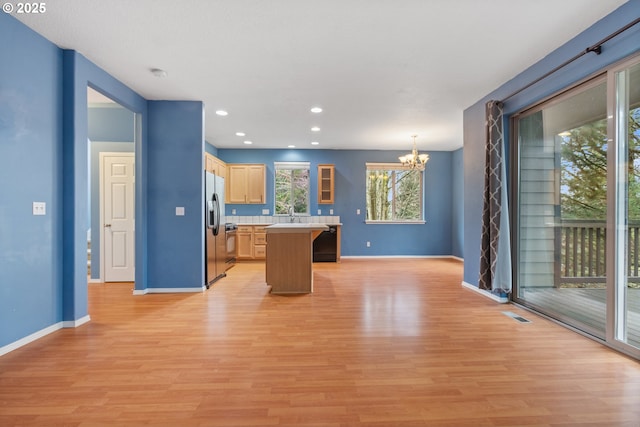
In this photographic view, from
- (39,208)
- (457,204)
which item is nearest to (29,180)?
(39,208)

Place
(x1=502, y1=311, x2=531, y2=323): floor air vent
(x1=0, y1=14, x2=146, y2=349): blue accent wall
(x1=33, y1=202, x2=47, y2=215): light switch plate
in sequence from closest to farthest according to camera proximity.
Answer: (x1=0, y1=14, x2=146, y2=349): blue accent wall → (x1=33, y1=202, x2=47, y2=215): light switch plate → (x1=502, y1=311, x2=531, y2=323): floor air vent

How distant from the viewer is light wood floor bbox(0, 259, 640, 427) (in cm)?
161

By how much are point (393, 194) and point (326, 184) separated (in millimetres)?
1738

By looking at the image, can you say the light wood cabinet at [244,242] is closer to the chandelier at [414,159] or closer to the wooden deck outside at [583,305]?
the chandelier at [414,159]

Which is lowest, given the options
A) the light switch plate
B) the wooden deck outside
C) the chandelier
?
the wooden deck outside

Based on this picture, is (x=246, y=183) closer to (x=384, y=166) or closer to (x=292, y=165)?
(x=292, y=165)

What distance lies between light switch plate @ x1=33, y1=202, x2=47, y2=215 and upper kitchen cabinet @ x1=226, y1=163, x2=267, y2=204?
14.5ft

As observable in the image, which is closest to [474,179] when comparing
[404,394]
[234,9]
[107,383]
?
[404,394]

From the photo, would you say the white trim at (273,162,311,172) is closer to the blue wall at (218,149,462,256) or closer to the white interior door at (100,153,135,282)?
the blue wall at (218,149,462,256)

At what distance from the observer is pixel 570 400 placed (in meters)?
1.74

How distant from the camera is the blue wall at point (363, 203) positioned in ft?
23.8

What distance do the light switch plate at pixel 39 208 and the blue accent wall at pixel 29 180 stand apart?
1.3 inches

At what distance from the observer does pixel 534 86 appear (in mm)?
3129

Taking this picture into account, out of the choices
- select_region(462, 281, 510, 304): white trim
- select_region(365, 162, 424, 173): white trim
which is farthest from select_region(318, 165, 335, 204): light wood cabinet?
select_region(462, 281, 510, 304): white trim
